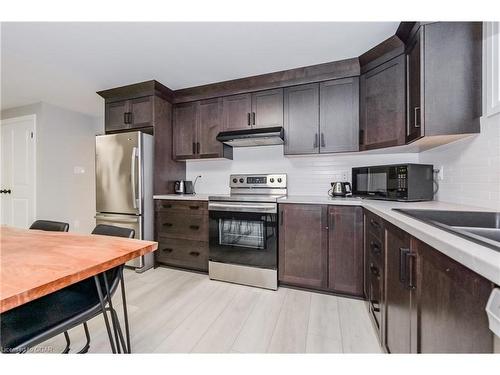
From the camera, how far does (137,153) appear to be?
8.45 ft

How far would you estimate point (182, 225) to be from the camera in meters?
2.63

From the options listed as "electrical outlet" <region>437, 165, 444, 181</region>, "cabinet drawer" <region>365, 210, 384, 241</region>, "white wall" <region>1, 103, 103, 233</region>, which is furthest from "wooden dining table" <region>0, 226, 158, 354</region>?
"white wall" <region>1, 103, 103, 233</region>

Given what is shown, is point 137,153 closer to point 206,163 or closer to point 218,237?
point 206,163

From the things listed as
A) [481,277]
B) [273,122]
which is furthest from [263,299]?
[273,122]

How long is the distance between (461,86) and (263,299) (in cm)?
221

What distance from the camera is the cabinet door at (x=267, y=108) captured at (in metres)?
2.51

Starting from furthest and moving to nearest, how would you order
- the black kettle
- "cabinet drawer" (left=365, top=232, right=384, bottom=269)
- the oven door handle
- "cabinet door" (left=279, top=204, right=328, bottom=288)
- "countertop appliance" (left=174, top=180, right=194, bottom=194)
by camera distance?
"countertop appliance" (left=174, top=180, right=194, bottom=194), the black kettle, the oven door handle, "cabinet door" (left=279, top=204, right=328, bottom=288), "cabinet drawer" (left=365, top=232, right=384, bottom=269)

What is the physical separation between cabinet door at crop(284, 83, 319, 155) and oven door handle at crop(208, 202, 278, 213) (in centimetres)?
71

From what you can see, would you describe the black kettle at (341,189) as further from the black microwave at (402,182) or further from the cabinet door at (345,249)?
the cabinet door at (345,249)

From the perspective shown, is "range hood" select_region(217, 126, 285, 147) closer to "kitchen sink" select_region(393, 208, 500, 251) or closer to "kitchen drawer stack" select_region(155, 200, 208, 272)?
"kitchen drawer stack" select_region(155, 200, 208, 272)

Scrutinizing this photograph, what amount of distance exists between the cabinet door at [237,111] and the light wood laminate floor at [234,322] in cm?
187

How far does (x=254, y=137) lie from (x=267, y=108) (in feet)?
1.32

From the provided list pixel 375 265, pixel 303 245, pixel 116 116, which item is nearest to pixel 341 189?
pixel 303 245

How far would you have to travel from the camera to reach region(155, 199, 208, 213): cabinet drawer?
254 cm
